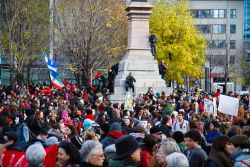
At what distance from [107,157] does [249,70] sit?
81726 millimetres

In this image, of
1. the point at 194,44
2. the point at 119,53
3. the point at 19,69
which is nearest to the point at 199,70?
the point at 194,44

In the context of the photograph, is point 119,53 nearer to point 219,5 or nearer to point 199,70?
point 199,70

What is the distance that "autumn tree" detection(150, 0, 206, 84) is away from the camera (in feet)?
221

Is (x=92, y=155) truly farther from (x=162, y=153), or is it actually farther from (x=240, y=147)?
(x=240, y=147)

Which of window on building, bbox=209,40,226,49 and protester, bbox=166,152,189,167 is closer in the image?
protester, bbox=166,152,189,167

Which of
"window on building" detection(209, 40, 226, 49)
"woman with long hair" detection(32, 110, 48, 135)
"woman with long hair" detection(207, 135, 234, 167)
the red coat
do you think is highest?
"window on building" detection(209, 40, 226, 49)

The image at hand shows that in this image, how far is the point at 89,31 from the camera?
173 feet

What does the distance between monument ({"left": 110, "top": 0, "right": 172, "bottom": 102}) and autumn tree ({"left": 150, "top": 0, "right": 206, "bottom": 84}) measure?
77.0 ft

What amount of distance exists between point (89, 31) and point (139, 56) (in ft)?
34.8

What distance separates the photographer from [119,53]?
57656 millimetres

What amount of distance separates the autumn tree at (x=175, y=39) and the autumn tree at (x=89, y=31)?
10.8 m

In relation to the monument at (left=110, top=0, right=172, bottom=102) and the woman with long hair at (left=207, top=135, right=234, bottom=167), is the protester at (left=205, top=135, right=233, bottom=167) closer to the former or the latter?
the woman with long hair at (left=207, top=135, right=234, bottom=167)

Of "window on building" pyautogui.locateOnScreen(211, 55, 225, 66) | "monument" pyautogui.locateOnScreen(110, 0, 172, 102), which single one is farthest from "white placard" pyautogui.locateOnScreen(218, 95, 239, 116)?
"window on building" pyautogui.locateOnScreen(211, 55, 225, 66)

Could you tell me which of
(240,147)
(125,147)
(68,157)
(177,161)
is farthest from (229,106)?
(177,161)
